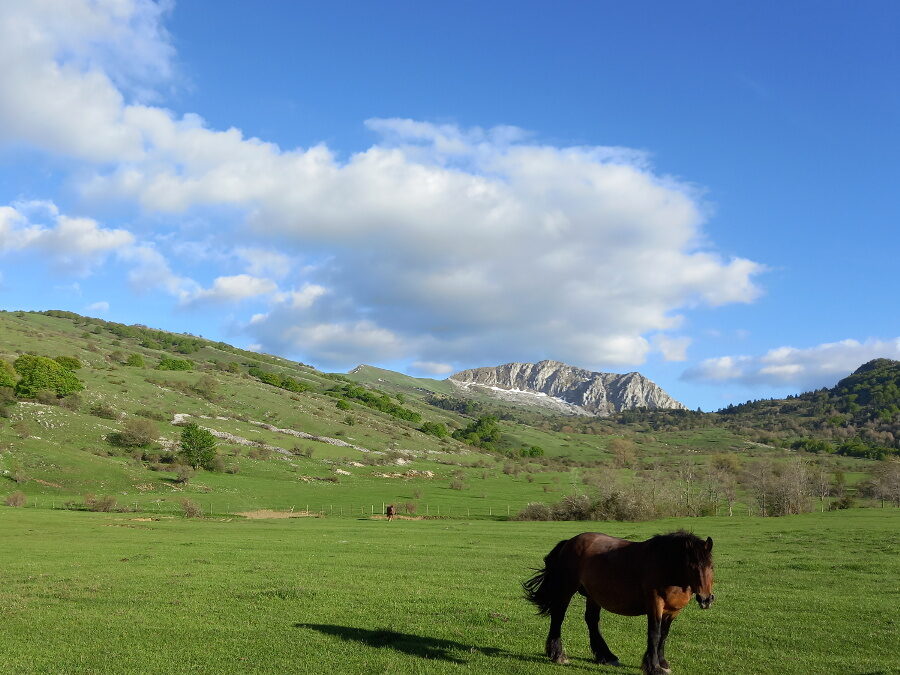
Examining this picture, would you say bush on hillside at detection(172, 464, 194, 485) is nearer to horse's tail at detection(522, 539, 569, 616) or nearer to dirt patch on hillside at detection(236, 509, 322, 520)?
dirt patch on hillside at detection(236, 509, 322, 520)

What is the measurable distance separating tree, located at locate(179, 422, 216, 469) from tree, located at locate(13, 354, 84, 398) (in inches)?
1201

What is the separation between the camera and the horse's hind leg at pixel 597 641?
11570mm

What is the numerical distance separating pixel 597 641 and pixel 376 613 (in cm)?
712

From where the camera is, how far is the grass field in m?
12.2

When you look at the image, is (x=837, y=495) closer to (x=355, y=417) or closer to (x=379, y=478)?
(x=379, y=478)

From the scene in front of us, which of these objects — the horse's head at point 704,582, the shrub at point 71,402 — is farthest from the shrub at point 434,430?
the horse's head at point 704,582

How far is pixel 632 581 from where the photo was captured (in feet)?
35.0

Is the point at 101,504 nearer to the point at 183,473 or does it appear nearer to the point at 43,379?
the point at 183,473

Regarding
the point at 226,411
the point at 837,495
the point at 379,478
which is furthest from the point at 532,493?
the point at 226,411

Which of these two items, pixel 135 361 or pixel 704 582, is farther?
pixel 135 361

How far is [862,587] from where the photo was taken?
21484mm

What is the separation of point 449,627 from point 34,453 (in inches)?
3211

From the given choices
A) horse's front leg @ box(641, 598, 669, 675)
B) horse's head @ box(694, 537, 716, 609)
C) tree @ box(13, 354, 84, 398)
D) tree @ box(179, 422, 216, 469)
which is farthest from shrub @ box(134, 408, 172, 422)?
horse's head @ box(694, 537, 716, 609)

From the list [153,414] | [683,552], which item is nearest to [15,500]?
[153,414]
